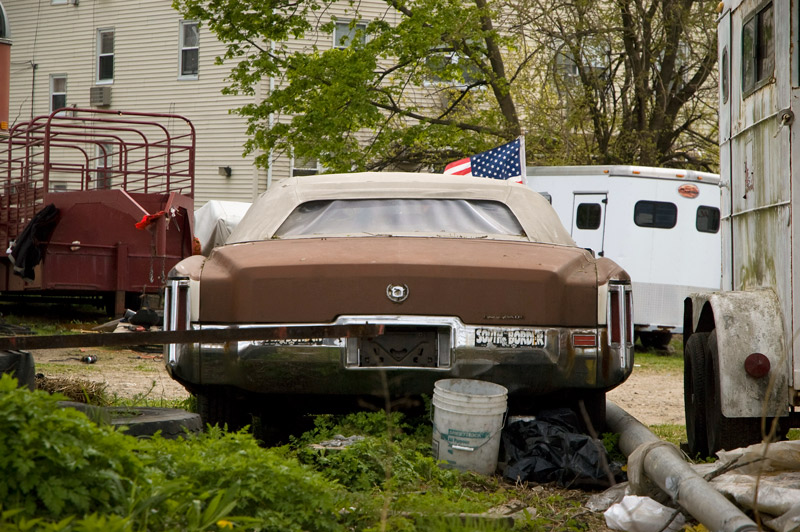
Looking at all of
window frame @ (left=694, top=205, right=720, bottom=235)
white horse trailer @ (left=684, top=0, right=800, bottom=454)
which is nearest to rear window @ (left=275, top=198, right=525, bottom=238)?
white horse trailer @ (left=684, top=0, right=800, bottom=454)

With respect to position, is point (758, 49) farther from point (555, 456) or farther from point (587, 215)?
point (587, 215)

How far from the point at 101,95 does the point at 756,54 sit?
26.4 meters

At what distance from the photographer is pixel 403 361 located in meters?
5.10

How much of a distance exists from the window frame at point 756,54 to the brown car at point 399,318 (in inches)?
53.1

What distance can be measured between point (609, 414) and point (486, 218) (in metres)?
1.47

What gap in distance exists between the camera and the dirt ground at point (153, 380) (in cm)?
895

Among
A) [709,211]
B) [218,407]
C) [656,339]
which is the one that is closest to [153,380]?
[218,407]

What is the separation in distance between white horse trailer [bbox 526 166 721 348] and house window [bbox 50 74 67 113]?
1937 centimetres

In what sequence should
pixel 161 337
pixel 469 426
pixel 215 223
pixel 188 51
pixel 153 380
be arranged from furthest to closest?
pixel 188 51, pixel 215 223, pixel 153 380, pixel 469 426, pixel 161 337

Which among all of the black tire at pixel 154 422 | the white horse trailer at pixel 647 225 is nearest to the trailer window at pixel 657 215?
the white horse trailer at pixel 647 225

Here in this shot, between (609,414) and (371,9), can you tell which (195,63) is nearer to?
(371,9)

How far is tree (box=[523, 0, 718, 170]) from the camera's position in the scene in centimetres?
1764

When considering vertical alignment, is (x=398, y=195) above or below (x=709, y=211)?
below

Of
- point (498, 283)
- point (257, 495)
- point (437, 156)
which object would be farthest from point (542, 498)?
point (437, 156)
